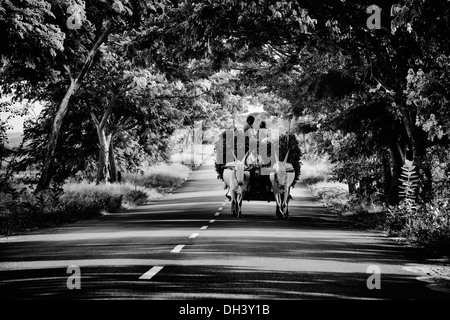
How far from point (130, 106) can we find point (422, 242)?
25.5 m

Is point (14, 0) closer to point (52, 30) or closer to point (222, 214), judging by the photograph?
point (52, 30)

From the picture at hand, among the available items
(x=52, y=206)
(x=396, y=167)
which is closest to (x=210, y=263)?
(x=52, y=206)

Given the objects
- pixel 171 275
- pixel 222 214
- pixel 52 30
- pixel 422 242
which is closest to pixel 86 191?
pixel 222 214

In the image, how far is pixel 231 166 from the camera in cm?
1878

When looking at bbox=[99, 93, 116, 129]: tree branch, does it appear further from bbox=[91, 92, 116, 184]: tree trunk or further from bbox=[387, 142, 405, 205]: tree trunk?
bbox=[387, 142, 405, 205]: tree trunk

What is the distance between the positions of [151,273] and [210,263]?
4.86ft

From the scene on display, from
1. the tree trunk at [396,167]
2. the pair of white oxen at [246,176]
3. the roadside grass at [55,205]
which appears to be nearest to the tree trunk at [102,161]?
the roadside grass at [55,205]

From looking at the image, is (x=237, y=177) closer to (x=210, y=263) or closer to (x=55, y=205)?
(x=55, y=205)

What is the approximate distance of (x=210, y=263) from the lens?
11445 mm

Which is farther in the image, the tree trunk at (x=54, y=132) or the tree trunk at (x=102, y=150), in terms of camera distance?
the tree trunk at (x=102, y=150)

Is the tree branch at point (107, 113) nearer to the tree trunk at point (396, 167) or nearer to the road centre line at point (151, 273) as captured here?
the tree trunk at point (396, 167)

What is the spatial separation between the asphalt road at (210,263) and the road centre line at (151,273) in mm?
14

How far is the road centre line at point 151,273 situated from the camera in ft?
32.1

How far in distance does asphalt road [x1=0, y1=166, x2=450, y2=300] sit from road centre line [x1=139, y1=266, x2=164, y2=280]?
0.05 feet
